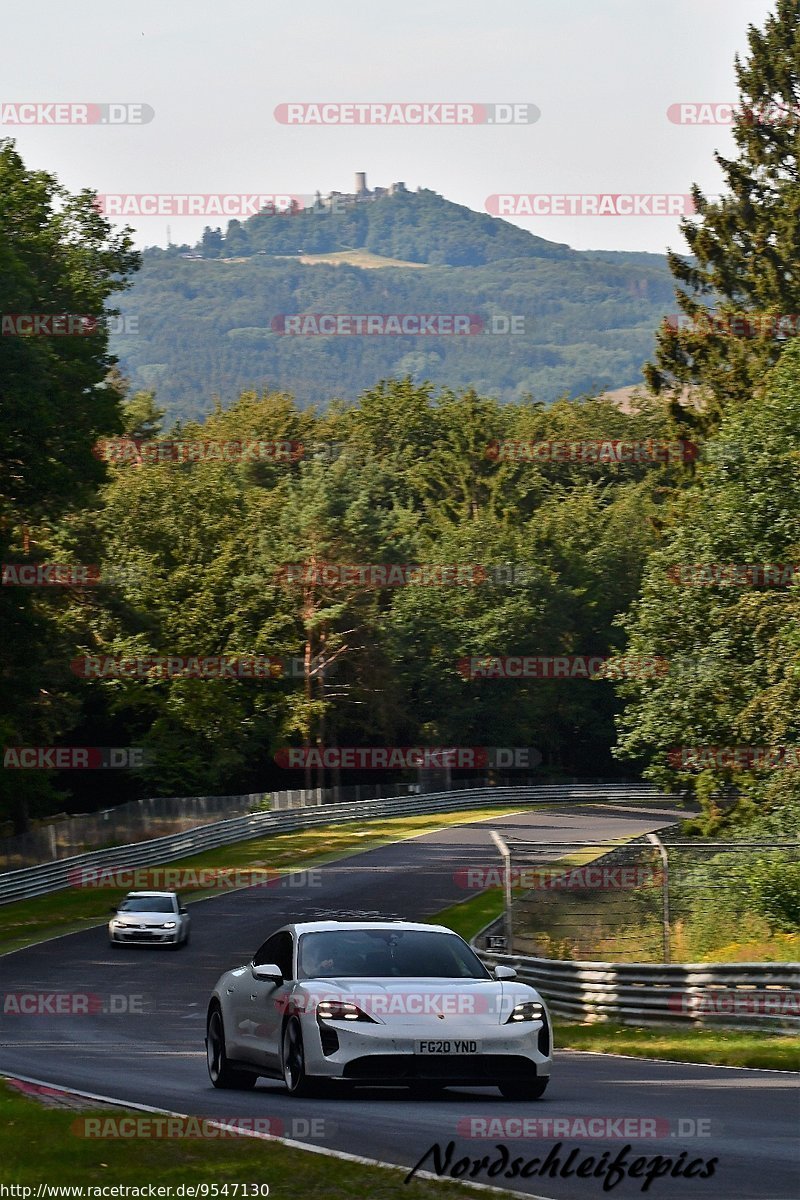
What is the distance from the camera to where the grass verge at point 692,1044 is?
1647cm

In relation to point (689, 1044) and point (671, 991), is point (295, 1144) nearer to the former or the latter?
point (689, 1044)

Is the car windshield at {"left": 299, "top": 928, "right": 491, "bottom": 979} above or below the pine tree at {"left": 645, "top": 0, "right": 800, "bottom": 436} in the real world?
below

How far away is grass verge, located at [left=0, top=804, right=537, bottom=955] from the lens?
4194cm

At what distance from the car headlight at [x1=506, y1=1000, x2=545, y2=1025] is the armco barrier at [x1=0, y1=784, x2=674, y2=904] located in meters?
34.0

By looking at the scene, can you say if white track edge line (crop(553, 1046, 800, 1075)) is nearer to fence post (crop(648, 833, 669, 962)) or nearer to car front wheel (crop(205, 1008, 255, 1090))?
fence post (crop(648, 833, 669, 962))

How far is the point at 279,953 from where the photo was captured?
13.8 metres

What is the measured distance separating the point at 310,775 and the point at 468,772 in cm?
1561

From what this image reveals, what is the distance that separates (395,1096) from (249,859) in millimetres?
44502

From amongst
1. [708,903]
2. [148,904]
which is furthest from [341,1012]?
[148,904]

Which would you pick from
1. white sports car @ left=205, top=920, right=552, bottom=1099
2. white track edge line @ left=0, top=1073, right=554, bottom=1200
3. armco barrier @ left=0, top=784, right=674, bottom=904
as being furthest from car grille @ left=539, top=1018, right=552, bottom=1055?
armco barrier @ left=0, top=784, right=674, bottom=904

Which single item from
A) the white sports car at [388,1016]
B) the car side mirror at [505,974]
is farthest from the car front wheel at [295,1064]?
the car side mirror at [505,974]

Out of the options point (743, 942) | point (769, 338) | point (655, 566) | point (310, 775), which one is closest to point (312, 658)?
point (310, 775)

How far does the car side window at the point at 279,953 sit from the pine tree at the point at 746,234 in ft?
142

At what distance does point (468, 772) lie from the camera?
92875 mm
